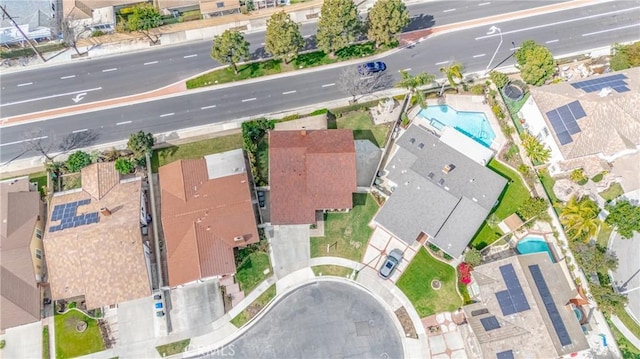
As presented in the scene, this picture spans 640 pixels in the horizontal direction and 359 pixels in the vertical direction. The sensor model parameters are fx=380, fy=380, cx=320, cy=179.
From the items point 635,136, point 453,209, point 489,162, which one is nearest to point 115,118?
point 453,209

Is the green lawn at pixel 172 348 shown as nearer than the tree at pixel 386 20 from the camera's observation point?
Yes

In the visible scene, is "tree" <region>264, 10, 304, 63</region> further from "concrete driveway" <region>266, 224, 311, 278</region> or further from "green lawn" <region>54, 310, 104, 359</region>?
"green lawn" <region>54, 310, 104, 359</region>


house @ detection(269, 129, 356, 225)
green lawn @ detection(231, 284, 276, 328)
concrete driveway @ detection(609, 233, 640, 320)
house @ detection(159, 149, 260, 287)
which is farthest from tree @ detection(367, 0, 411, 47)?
concrete driveway @ detection(609, 233, 640, 320)

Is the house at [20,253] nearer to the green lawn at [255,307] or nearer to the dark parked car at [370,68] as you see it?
the green lawn at [255,307]

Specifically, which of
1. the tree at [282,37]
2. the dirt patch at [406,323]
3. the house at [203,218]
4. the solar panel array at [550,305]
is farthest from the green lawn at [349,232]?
the tree at [282,37]

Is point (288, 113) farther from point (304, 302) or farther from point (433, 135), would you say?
point (304, 302)

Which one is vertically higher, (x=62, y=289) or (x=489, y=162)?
(x=489, y=162)
